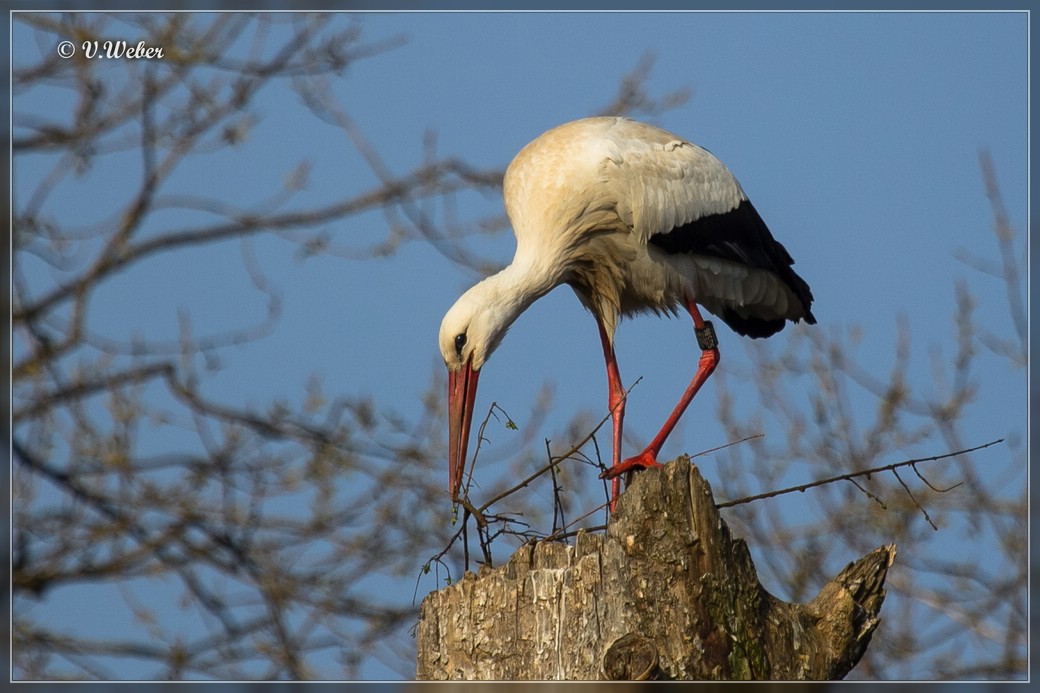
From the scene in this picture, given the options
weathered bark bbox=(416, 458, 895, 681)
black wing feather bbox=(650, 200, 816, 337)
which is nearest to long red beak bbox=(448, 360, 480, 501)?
black wing feather bbox=(650, 200, 816, 337)

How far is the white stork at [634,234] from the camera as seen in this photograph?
20.0 feet

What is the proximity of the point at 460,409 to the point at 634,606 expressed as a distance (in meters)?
2.27

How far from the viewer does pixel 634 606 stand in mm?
3340

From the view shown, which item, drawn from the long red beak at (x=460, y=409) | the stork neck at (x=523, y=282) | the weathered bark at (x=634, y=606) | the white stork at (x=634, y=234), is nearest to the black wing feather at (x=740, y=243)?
the white stork at (x=634, y=234)

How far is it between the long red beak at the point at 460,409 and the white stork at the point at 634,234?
235 mm

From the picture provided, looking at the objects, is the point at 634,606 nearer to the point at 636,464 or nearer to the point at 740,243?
the point at 636,464

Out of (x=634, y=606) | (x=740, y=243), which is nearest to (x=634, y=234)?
(x=740, y=243)

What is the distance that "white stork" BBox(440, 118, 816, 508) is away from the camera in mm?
6090

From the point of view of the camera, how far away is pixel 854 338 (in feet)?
29.4

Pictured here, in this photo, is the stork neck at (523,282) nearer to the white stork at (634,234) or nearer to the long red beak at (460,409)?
the white stork at (634,234)

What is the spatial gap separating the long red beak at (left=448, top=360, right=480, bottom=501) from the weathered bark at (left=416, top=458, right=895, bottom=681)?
6.11 feet

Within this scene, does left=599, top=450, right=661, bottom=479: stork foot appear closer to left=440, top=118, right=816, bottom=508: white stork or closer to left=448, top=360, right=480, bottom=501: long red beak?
left=440, top=118, right=816, bottom=508: white stork

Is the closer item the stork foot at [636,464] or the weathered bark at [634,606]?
the weathered bark at [634,606]

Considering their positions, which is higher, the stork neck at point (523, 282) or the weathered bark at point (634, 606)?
the stork neck at point (523, 282)
